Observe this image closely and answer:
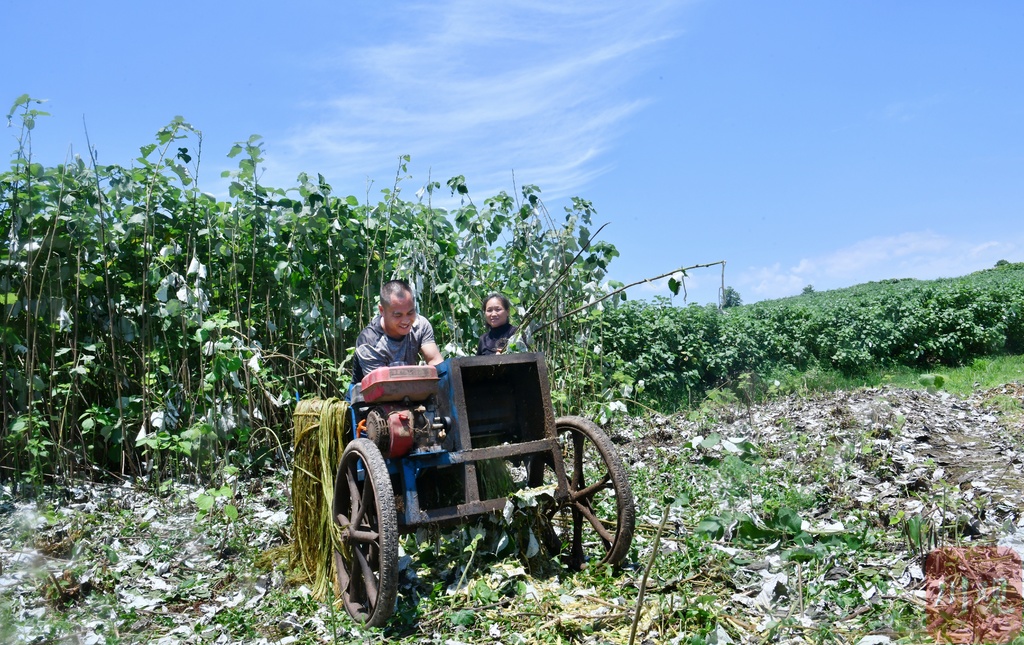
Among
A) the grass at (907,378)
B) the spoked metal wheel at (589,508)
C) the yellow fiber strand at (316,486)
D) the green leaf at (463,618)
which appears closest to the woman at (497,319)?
the spoked metal wheel at (589,508)

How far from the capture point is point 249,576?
185 inches

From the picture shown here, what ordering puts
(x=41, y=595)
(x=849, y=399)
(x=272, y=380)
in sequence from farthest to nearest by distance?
1. (x=849, y=399)
2. (x=272, y=380)
3. (x=41, y=595)

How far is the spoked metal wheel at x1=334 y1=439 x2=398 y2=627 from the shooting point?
355 centimetres

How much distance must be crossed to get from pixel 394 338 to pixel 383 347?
0.32ft

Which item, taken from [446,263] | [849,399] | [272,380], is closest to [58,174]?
[272,380]

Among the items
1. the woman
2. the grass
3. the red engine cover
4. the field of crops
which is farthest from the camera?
the field of crops

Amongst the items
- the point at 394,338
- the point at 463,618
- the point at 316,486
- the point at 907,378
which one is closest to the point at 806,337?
the point at 907,378

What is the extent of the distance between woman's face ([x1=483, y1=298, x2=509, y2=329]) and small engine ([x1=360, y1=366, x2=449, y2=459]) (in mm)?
1784

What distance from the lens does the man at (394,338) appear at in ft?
14.7

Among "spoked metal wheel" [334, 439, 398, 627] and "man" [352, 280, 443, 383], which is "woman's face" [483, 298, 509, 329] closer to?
"man" [352, 280, 443, 383]

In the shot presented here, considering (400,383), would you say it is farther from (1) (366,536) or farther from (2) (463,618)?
(2) (463,618)


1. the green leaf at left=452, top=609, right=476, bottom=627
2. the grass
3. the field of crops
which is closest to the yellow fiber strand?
the green leaf at left=452, top=609, right=476, bottom=627

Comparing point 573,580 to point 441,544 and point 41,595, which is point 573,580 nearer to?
point 441,544

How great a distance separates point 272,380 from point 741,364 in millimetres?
10203
